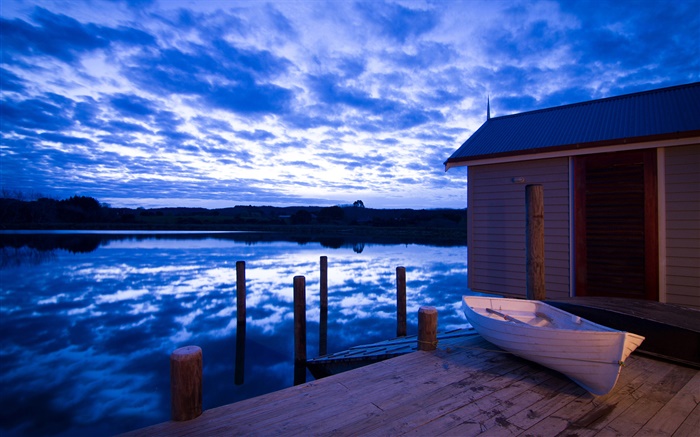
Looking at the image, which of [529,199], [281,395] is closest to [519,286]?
[529,199]

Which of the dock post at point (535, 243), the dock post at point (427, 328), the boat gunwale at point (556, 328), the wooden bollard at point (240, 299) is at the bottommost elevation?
the wooden bollard at point (240, 299)

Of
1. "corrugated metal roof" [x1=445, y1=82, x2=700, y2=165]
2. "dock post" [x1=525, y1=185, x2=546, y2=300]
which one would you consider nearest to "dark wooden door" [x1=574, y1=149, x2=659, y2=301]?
"corrugated metal roof" [x1=445, y1=82, x2=700, y2=165]

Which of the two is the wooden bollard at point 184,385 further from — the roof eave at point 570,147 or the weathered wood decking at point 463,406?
the roof eave at point 570,147

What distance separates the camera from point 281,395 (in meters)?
3.64

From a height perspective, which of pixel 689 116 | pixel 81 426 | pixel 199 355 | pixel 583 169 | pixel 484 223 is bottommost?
pixel 81 426

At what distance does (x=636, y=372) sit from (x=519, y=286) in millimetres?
4070

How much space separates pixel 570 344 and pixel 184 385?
11.9 ft

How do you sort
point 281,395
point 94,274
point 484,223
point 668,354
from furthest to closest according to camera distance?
point 94,274 < point 484,223 < point 668,354 < point 281,395

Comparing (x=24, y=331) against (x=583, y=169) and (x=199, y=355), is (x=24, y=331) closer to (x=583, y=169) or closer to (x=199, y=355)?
(x=199, y=355)

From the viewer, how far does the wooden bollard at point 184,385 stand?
10.1 feet

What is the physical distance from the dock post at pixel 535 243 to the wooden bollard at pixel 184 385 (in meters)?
5.54

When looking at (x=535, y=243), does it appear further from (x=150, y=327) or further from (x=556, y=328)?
(x=150, y=327)

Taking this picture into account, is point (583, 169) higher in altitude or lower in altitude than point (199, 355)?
higher

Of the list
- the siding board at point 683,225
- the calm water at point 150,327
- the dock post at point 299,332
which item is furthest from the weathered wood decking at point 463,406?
the calm water at point 150,327
